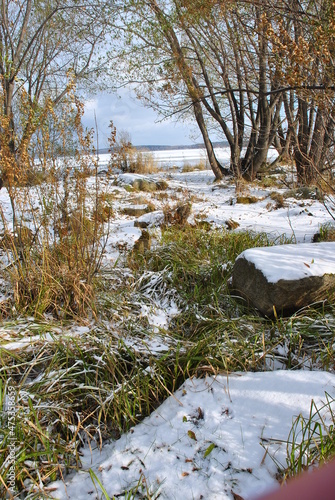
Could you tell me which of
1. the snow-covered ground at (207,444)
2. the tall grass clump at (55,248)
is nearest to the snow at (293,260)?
the snow-covered ground at (207,444)

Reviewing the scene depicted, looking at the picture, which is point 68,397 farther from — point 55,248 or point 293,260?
point 293,260

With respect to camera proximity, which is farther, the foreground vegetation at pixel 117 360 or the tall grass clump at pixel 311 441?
the foreground vegetation at pixel 117 360

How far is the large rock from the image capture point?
2.28 m

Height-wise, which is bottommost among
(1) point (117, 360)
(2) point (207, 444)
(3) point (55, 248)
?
(2) point (207, 444)

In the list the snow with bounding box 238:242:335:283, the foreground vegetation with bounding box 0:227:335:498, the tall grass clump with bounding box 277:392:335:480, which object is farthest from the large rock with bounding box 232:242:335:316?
the tall grass clump with bounding box 277:392:335:480

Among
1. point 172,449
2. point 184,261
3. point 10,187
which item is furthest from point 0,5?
point 172,449

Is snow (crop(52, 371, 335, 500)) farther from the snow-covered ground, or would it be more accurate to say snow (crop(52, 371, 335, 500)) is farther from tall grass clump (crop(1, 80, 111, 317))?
tall grass clump (crop(1, 80, 111, 317))

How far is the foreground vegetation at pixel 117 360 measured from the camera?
4.79 ft

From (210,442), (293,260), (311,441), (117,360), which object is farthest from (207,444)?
(293,260)

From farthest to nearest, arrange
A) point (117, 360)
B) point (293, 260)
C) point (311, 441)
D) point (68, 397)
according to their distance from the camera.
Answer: point (293, 260) < point (117, 360) < point (68, 397) < point (311, 441)

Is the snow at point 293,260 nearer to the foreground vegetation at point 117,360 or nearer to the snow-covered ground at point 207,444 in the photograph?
the foreground vegetation at point 117,360

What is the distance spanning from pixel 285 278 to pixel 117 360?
52.6 inches

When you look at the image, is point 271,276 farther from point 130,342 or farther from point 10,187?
point 10,187

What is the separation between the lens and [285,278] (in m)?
2.26
